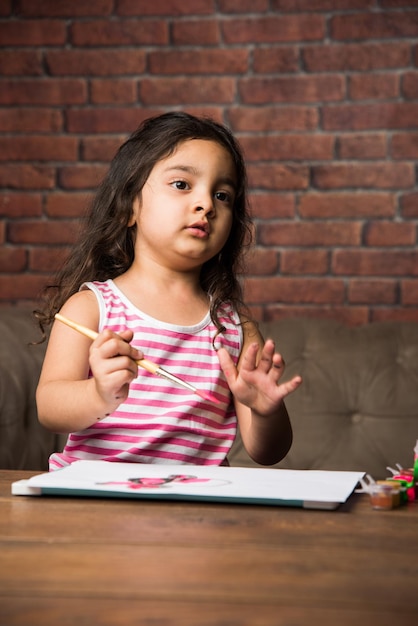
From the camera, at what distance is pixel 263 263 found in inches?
102

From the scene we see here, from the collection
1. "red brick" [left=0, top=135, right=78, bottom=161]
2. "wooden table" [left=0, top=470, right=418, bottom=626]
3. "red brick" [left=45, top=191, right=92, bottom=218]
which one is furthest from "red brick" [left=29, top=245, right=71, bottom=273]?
"wooden table" [left=0, top=470, right=418, bottom=626]

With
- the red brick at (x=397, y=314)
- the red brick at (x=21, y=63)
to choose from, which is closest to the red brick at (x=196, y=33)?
the red brick at (x=21, y=63)

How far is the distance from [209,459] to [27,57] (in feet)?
5.57

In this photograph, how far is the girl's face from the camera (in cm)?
149

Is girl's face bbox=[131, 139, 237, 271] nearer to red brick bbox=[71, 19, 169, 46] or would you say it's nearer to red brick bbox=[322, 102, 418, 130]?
red brick bbox=[322, 102, 418, 130]

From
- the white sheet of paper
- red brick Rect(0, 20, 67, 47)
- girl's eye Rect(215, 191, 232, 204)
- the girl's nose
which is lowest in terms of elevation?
the white sheet of paper

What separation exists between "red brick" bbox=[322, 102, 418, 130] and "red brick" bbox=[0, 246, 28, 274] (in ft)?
3.36

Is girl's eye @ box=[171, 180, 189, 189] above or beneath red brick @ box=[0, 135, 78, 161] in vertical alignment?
beneath

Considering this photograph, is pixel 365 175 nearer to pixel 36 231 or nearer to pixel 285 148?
pixel 285 148

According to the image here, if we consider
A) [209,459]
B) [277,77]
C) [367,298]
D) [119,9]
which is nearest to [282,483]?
[209,459]

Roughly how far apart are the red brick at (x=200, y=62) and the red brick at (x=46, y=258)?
63 cm

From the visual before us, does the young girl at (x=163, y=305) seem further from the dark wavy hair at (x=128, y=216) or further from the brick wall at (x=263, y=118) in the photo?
the brick wall at (x=263, y=118)

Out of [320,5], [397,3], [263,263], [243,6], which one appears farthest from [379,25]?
[263,263]

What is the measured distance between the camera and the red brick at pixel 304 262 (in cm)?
258
